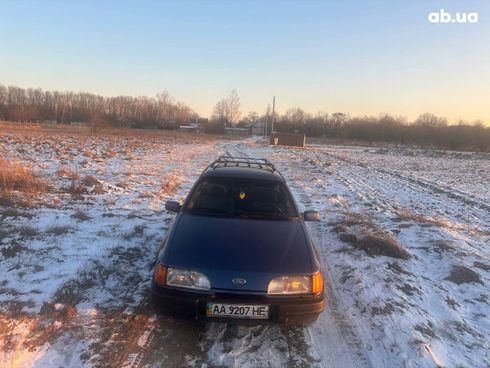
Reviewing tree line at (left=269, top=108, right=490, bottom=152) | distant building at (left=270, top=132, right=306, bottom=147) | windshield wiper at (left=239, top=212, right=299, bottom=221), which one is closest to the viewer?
windshield wiper at (left=239, top=212, right=299, bottom=221)

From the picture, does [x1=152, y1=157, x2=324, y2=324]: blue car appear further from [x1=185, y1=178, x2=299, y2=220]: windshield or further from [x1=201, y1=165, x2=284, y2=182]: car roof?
[x1=201, y1=165, x2=284, y2=182]: car roof

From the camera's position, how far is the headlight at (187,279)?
353cm

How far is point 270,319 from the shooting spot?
3.53 m

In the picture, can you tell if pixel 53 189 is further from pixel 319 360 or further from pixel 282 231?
pixel 319 360

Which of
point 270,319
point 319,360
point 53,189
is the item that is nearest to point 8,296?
point 270,319

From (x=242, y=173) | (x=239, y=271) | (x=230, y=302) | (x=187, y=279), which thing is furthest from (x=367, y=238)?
(x=187, y=279)

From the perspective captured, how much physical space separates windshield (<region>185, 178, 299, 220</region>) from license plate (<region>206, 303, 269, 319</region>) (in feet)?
4.60

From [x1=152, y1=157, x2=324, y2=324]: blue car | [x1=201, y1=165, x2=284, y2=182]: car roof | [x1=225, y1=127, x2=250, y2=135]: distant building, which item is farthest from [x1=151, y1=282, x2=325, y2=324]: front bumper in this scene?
[x1=225, y1=127, x2=250, y2=135]: distant building

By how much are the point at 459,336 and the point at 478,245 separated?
3888mm

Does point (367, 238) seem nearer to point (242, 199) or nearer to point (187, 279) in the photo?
point (242, 199)

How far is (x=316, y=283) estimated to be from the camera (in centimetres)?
371

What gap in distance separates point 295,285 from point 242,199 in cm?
167

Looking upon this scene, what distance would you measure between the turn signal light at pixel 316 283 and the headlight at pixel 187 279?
983 millimetres

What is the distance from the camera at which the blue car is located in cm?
349
